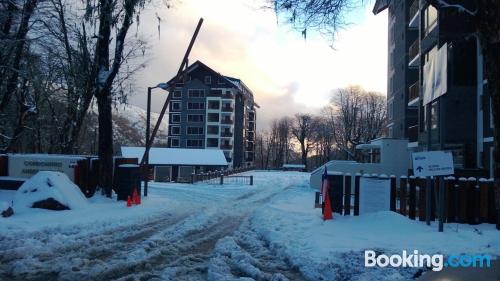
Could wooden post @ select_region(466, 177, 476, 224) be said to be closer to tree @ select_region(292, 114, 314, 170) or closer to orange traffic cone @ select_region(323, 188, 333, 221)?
orange traffic cone @ select_region(323, 188, 333, 221)

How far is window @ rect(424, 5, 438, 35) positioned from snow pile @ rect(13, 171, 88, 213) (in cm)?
2042

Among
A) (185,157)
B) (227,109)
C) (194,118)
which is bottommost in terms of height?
(185,157)

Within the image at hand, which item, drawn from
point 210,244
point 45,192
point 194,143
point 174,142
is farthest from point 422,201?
point 174,142

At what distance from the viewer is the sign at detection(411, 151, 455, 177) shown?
11164mm

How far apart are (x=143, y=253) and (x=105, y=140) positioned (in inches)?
460

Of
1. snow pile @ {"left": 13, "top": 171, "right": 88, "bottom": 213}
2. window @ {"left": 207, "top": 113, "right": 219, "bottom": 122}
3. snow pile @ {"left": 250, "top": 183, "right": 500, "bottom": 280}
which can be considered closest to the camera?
snow pile @ {"left": 250, "top": 183, "right": 500, "bottom": 280}

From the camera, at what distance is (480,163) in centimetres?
2247

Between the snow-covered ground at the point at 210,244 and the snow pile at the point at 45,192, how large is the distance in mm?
582

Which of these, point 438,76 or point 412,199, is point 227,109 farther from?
point 438,76

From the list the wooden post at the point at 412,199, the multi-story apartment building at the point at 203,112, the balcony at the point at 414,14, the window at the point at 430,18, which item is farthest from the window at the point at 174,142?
the wooden post at the point at 412,199

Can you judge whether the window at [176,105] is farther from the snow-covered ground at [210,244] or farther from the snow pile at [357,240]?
the snow pile at [357,240]

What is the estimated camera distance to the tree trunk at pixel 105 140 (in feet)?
63.5

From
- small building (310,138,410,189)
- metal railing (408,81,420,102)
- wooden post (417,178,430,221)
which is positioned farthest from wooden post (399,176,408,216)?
metal railing (408,81,420,102)

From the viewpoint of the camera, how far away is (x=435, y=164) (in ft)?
37.2
